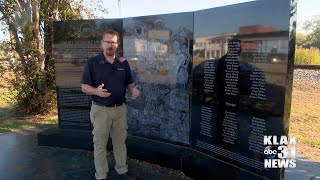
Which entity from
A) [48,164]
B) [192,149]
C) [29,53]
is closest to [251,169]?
[192,149]

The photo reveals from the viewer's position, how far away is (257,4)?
3395mm

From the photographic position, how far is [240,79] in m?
3.54

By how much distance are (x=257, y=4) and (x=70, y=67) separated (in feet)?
12.1

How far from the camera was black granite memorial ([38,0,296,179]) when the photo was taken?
3238mm

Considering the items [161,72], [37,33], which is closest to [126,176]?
[161,72]

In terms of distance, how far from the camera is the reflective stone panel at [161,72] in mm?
4473

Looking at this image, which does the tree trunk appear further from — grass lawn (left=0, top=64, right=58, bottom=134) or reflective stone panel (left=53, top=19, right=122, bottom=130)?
reflective stone panel (left=53, top=19, right=122, bottom=130)

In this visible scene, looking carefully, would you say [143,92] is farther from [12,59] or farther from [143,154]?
[12,59]

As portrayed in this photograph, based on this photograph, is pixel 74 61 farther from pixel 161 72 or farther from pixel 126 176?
pixel 126 176

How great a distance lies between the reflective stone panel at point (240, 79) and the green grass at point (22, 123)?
4.88m

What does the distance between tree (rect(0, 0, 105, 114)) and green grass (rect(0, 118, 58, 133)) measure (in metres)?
0.69

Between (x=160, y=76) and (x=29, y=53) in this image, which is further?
(x=29, y=53)

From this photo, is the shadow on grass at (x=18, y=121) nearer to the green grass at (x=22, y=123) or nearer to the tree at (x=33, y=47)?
the green grass at (x=22, y=123)

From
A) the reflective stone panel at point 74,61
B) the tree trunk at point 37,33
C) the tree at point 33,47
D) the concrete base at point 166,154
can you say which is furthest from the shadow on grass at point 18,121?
the reflective stone panel at point 74,61
